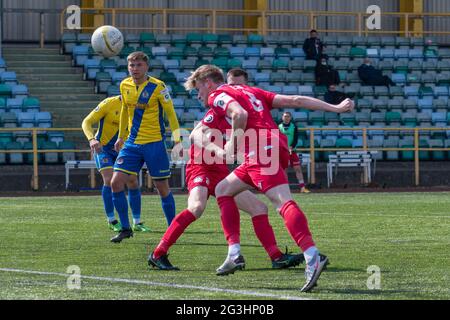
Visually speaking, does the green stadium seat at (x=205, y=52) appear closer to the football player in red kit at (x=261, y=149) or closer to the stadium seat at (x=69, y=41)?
the stadium seat at (x=69, y=41)

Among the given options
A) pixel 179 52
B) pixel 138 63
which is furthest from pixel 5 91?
pixel 138 63

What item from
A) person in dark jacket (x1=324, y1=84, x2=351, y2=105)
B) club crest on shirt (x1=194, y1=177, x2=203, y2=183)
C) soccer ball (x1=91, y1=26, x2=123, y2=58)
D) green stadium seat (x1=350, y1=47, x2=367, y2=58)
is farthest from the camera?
green stadium seat (x1=350, y1=47, x2=367, y2=58)

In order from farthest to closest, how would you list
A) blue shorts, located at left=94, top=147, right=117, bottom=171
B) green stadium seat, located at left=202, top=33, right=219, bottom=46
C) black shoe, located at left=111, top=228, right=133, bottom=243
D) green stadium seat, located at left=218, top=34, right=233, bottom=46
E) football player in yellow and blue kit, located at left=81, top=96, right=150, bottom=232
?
green stadium seat, located at left=218, top=34, right=233, bottom=46 < green stadium seat, located at left=202, top=33, right=219, bottom=46 < blue shorts, located at left=94, top=147, right=117, bottom=171 < football player in yellow and blue kit, located at left=81, top=96, right=150, bottom=232 < black shoe, located at left=111, top=228, right=133, bottom=243

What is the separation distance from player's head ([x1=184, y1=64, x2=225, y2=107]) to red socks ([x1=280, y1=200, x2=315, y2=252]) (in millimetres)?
1464

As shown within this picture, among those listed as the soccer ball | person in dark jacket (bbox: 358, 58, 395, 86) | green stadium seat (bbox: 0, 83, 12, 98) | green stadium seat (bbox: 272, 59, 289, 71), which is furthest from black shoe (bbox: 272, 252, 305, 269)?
person in dark jacket (bbox: 358, 58, 395, 86)

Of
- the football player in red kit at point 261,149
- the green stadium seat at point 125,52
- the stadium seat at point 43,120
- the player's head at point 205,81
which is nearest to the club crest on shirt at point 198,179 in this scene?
the football player in red kit at point 261,149

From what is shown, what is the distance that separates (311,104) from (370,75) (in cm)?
2668

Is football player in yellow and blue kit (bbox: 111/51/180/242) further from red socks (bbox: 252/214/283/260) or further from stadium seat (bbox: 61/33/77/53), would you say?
stadium seat (bbox: 61/33/77/53)

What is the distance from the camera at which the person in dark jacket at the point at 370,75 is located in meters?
35.0

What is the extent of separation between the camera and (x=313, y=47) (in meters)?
34.8

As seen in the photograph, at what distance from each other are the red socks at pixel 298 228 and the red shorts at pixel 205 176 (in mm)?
2090

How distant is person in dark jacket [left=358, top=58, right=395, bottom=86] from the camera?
3497cm
